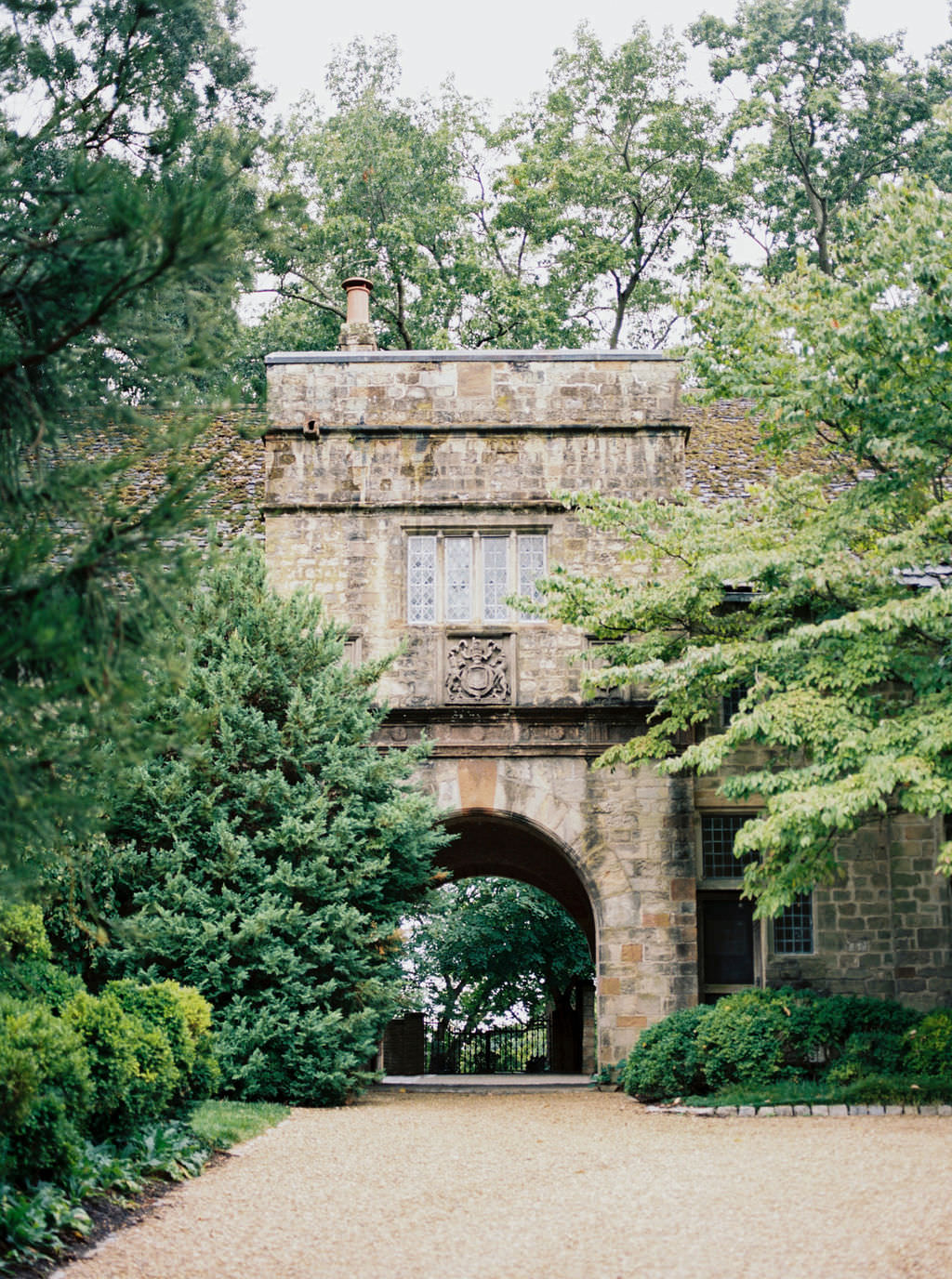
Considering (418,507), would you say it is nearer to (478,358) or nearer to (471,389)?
(471,389)

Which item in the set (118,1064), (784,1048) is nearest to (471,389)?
(784,1048)

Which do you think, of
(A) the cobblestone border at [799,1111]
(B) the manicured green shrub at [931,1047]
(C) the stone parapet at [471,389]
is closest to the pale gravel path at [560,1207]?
(A) the cobblestone border at [799,1111]

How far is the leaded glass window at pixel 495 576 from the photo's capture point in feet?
52.4

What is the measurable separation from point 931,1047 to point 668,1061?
7.76ft

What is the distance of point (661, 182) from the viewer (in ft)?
89.8

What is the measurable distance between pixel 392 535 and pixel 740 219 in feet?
47.1

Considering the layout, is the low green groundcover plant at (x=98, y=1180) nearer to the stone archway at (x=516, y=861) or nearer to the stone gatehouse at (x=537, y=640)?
the stone gatehouse at (x=537, y=640)

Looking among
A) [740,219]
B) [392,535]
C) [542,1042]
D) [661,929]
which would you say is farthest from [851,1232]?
[740,219]

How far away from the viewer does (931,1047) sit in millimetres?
12875

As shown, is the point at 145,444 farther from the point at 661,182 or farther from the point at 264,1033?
the point at 661,182

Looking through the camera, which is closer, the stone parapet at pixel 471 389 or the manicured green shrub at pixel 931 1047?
the manicured green shrub at pixel 931 1047

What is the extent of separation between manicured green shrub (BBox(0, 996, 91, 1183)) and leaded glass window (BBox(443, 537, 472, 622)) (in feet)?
29.1

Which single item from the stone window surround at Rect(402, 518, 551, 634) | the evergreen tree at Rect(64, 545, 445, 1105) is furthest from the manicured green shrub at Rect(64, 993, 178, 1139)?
the stone window surround at Rect(402, 518, 551, 634)

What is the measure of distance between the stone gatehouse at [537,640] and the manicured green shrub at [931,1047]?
2.34m
